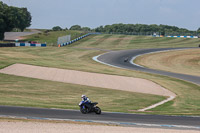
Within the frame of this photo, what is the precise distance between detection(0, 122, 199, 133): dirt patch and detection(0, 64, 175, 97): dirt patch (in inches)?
667

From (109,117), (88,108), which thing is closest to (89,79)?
(88,108)

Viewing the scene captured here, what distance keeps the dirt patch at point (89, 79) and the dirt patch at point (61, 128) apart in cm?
1695

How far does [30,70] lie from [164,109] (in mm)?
21694

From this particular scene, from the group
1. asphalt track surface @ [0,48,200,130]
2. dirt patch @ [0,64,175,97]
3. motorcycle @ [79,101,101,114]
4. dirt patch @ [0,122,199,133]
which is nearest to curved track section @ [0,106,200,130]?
asphalt track surface @ [0,48,200,130]

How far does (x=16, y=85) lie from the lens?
103 feet

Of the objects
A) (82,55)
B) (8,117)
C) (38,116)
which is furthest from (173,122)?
(82,55)

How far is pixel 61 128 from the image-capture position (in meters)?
15.5

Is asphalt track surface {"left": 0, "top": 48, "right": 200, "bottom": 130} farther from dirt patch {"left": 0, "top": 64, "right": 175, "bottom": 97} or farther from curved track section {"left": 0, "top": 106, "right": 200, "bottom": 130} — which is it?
dirt patch {"left": 0, "top": 64, "right": 175, "bottom": 97}

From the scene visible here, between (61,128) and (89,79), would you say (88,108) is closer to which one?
(61,128)

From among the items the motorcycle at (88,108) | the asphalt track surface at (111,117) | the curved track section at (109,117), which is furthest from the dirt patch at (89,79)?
the motorcycle at (88,108)

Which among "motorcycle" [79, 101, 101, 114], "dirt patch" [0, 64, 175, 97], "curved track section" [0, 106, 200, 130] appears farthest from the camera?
"dirt patch" [0, 64, 175, 97]

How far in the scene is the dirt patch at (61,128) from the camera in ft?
48.4

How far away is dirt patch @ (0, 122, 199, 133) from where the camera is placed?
14.8m

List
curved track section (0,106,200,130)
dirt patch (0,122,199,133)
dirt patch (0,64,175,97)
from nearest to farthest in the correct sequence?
dirt patch (0,122,199,133), curved track section (0,106,200,130), dirt patch (0,64,175,97)
